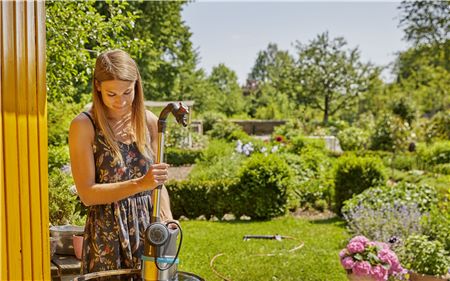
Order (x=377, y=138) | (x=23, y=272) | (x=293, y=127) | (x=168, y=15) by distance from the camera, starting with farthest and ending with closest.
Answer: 1. (x=168, y=15)
2. (x=293, y=127)
3. (x=377, y=138)
4. (x=23, y=272)

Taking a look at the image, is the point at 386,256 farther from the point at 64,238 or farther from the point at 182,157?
the point at 182,157

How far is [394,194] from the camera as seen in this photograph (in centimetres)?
693

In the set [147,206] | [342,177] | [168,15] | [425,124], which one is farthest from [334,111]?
[147,206]

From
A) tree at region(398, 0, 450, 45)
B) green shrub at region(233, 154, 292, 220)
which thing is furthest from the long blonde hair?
tree at region(398, 0, 450, 45)

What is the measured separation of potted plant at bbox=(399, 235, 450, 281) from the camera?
14.2ft

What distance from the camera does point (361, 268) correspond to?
3775 millimetres

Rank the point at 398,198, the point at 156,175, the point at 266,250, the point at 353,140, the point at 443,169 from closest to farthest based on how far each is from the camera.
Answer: the point at 156,175 → the point at 266,250 → the point at 398,198 → the point at 443,169 → the point at 353,140

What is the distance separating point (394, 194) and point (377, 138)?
10.1 m

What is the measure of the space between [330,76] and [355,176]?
2085 cm

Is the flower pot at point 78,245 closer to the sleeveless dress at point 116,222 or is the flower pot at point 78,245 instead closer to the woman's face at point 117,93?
the sleeveless dress at point 116,222

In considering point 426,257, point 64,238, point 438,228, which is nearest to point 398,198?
point 438,228

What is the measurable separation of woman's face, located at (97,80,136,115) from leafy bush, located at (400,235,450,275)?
3242mm

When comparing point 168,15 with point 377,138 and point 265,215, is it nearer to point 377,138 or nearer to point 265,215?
point 377,138

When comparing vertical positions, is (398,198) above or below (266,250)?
above
